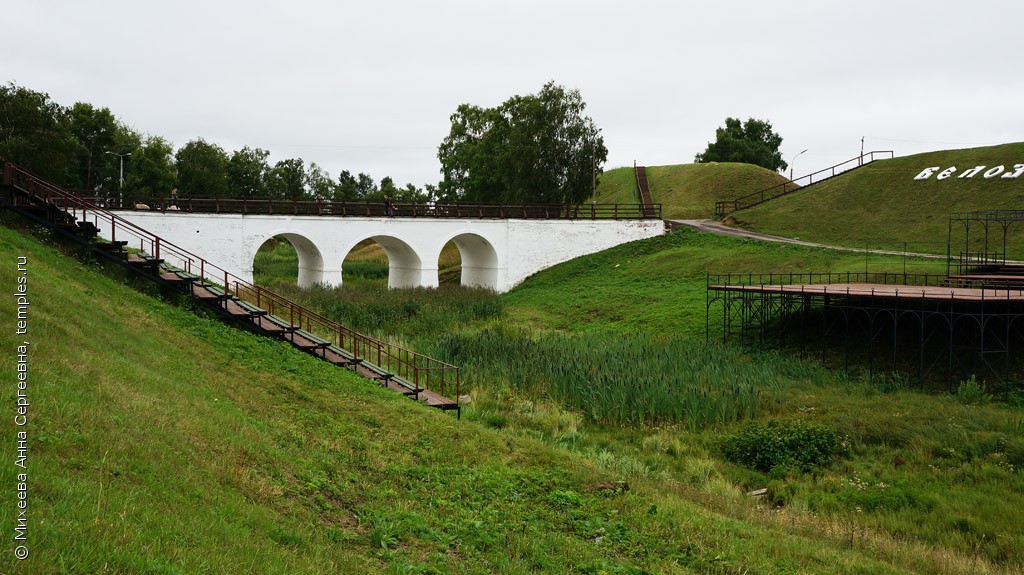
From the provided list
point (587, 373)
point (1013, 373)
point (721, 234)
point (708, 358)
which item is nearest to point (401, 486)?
point (587, 373)

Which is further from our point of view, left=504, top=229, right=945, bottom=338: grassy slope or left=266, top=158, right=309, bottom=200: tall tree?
left=266, top=158, right=309, bottom=200: tall tree

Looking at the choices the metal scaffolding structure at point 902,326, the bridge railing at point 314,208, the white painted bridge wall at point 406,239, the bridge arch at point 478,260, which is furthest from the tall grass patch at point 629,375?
the bridge arch at point 478,260

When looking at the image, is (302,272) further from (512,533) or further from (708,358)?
(512,533)

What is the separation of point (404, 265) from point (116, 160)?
31.8m

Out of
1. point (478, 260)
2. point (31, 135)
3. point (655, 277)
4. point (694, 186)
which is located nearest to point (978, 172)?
point (694, 186)

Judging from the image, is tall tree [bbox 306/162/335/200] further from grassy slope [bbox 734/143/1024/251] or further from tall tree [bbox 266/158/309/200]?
grassy slope [bbox 734/143/1024/251]

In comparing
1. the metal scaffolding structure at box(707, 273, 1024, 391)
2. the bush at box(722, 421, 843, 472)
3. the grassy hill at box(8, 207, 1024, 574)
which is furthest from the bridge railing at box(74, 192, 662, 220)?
the bush at box(722, 421, 843, 472)

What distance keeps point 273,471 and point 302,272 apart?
36365mm

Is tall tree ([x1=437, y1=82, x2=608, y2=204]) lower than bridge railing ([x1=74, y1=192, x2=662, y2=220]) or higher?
higher

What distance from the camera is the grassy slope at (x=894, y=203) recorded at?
138 ft

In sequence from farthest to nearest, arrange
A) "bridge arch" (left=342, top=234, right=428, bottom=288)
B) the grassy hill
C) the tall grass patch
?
"bridge arch" (left=342, top=234, right=428, bottom=288) < the tall grass patch < the grassy hill

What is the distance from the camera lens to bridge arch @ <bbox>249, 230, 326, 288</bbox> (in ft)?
131

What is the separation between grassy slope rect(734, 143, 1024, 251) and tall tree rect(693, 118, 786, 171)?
25.5m

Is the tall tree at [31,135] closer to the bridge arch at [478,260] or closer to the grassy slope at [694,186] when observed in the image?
the bridge arch at [478,260]
